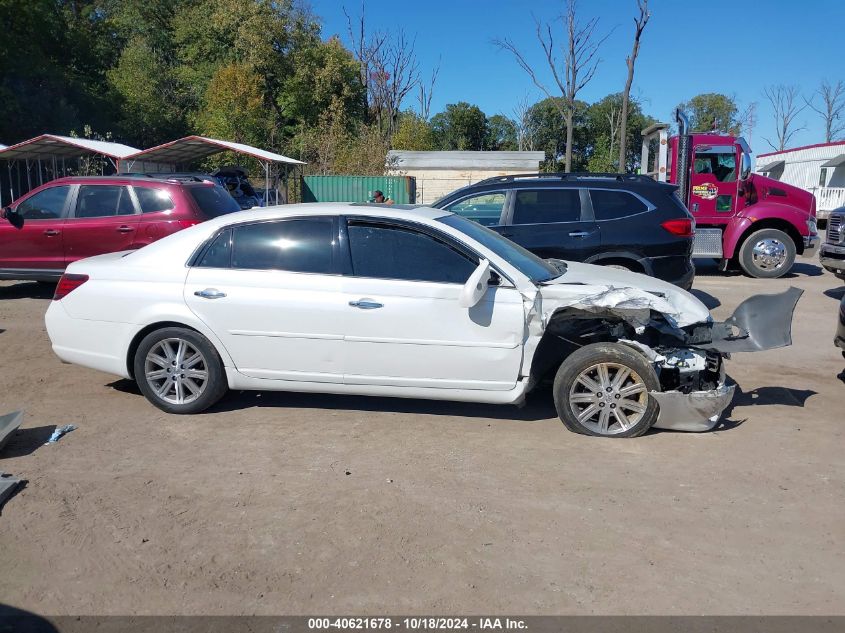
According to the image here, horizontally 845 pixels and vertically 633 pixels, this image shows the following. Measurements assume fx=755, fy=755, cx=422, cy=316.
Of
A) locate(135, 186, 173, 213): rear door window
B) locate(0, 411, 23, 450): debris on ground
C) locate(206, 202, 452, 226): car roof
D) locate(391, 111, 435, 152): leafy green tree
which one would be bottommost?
locate(0, 411, 23, 450): debris on ground

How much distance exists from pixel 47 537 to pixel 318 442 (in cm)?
188

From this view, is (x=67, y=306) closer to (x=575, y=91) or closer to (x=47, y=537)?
(x=47, y=537)

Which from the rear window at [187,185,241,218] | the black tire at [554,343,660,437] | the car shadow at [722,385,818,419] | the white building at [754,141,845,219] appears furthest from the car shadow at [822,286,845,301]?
the white building at [754,141,845,219]

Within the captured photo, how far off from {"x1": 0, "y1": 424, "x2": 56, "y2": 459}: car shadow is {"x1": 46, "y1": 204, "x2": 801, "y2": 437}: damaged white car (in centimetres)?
69

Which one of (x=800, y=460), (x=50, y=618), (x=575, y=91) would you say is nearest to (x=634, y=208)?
(x=800, y=460)

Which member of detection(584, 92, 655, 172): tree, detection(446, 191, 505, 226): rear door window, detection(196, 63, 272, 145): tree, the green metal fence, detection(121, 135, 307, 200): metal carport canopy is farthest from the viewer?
detection(584, 92, 655, 172): tree

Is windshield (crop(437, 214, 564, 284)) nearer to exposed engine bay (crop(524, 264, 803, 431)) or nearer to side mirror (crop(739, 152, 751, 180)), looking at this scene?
exposed engine bay (crop(524, 264, 803, 431))

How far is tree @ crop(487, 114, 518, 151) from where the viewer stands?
193ft

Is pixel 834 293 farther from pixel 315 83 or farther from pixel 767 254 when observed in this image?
pixel 315 83

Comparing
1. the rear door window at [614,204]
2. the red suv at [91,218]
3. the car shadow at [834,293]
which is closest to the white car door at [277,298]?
the rear door window at [614,204]

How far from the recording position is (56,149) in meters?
20.8

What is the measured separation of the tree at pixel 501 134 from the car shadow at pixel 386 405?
53.7 m

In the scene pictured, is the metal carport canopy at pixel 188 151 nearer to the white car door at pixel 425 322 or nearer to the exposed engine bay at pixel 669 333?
the white car door at pixel 425 322

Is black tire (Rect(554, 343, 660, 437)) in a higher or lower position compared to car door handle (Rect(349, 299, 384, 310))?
lower
